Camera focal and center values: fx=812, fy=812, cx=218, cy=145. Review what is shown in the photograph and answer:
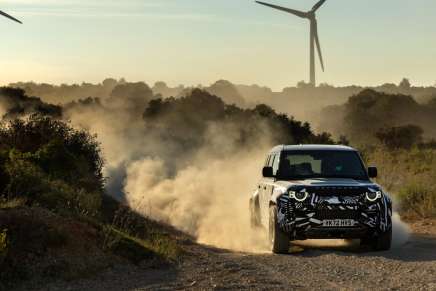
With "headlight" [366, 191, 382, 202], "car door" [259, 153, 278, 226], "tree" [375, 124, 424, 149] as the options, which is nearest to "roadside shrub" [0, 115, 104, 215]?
"car door" [259, 153, 278, 226]

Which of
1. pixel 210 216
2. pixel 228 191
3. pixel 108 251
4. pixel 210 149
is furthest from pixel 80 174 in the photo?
pixel 210 149

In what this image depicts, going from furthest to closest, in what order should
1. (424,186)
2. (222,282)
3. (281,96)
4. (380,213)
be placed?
(281,96), (424,186), (380,213), (222,282)

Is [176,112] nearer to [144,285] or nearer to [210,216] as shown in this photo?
[210,216]

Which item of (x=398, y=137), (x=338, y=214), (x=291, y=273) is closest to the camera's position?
(x=291, y=273)

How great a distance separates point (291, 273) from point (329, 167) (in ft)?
13.3

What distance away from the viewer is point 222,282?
1124 cm

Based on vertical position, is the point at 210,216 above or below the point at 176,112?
below

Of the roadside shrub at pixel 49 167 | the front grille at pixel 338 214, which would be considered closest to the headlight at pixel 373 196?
the front grille at pixel 338 214

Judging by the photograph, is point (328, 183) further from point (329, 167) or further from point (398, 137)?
point (398, 137)

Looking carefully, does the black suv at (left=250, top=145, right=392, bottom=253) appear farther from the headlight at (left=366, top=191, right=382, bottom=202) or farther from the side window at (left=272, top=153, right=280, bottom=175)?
the side window at (left=272, top=153, right=280, bottom=175)

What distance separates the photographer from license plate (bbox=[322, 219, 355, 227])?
14.3 m

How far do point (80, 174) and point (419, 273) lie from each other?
1488 centimetres

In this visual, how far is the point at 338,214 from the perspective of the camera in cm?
1433

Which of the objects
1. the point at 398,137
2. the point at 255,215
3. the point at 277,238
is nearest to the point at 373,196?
the point at 277,238
